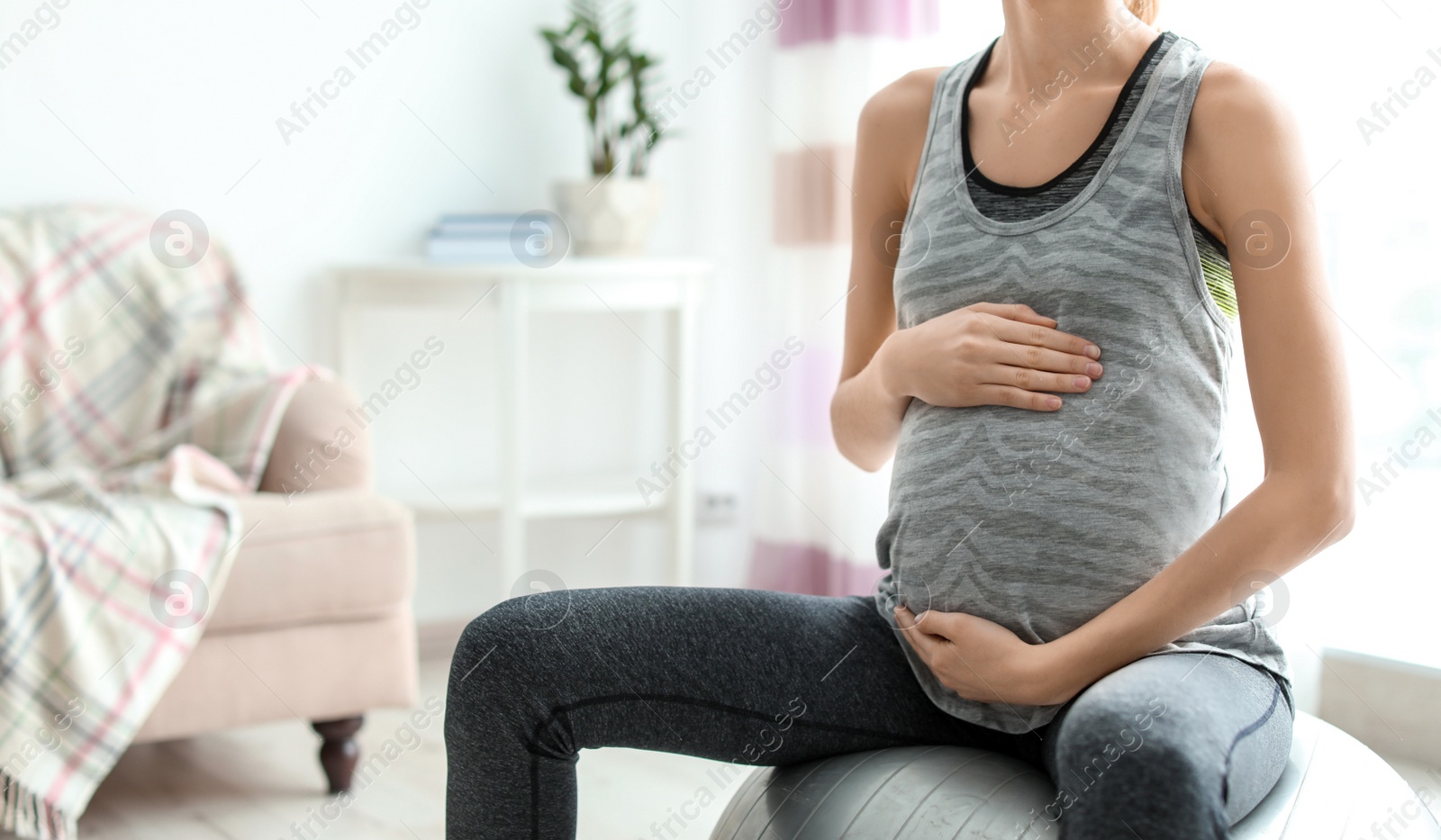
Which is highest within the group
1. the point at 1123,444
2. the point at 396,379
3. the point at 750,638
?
the point at 1123,444

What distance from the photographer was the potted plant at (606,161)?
2338 mm

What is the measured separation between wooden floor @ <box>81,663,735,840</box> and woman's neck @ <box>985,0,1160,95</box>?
1111 mm

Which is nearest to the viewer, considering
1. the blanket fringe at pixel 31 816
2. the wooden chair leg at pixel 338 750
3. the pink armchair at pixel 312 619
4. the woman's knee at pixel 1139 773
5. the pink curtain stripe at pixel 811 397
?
the woman's knee at pixel 1139 773

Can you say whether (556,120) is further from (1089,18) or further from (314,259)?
(1089,18)

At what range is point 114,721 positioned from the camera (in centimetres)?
144

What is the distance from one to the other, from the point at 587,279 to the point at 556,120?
1.93 feet

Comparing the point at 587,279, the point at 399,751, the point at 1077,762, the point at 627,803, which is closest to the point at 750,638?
the point at 1077,762

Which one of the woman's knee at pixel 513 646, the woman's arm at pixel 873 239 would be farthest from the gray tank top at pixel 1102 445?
the woman's knee at pixel 513 646

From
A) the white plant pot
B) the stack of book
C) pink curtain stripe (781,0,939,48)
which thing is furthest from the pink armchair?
pink curtain stripe (781,0,939,48)

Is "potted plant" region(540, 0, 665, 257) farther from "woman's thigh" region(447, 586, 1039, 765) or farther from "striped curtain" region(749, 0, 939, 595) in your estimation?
"woman's thigh" region(447, 586, 1039, 765)

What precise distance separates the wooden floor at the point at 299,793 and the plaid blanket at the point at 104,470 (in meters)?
0.15

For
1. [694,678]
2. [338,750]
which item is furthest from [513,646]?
[338,750]

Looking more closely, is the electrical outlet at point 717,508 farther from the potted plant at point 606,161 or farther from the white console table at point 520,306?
the potted plant at point 606,161

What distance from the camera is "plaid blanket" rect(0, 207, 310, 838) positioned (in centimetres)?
141
